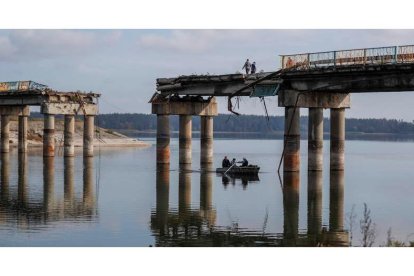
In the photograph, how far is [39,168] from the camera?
251ft

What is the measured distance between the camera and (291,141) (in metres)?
62.1

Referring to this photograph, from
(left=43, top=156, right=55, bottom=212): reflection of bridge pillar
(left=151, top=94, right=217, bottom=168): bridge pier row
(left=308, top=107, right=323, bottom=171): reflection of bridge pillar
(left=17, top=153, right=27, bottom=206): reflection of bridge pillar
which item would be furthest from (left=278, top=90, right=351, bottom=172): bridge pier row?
(left=17, top=153, right=27, bottom=206): reflection of bridge pillar

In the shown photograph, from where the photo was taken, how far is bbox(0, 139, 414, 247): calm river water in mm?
34281

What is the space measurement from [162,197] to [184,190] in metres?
5.15

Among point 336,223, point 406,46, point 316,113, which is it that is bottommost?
point 336,223

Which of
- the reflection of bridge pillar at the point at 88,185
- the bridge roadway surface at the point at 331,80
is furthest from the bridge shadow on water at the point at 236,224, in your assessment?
the bridge roadway surface at the point at 331,80

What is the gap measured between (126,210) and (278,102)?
76.9 feet

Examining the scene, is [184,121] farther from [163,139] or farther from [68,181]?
[68,181]

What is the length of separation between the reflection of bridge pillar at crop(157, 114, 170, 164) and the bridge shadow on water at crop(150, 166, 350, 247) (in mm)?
18991

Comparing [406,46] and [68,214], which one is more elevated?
[406,46]

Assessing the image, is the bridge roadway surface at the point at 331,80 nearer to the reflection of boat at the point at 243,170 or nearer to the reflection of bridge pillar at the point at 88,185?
the reflection of boat at the point at 243,170

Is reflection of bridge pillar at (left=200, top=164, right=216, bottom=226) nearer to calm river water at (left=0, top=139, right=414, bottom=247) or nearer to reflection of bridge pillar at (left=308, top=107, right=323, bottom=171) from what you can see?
calm river water at (left=0, top=139, right=414, bottom=247)

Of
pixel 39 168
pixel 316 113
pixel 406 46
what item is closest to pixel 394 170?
pixel 316 113

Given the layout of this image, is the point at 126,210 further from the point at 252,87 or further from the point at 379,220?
the point at 252,87
